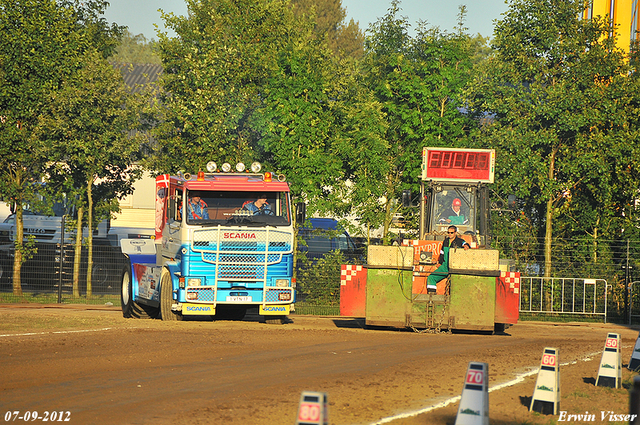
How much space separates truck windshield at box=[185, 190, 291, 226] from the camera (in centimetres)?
1617

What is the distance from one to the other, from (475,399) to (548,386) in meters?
2.10

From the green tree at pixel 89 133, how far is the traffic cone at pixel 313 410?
19377mm

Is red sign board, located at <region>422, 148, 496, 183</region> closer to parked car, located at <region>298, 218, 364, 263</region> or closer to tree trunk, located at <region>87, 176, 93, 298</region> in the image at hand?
parked car, located at <region>298, 218, 364, 263</region>

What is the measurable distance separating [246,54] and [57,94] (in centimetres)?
584

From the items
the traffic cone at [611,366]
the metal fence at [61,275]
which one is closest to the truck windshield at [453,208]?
the traffic cone at [611,366]

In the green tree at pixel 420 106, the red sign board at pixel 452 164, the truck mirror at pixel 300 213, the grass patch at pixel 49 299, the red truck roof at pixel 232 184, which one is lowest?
the grass patch at pixel 49 299

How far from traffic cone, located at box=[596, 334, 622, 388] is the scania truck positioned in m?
7.62

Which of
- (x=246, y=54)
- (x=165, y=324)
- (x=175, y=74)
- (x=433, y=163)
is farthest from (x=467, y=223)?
(x=175, y=74)

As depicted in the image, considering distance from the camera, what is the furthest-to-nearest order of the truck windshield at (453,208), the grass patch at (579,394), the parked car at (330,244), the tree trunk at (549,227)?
1. the parked car at (330,244)
2. the tree trunk at (549,227)
3. the truck windshield at (453,208)
4. the grass patch at (579,394)

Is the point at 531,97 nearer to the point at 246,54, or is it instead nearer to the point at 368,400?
the point at 246,54

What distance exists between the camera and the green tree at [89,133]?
2289 centimetres

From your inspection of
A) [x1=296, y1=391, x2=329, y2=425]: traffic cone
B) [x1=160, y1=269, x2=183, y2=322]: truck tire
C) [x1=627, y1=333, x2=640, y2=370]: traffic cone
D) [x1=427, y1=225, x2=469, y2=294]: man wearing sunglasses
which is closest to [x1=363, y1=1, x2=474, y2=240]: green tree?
[x1=427, y1=225, x2=469, y2=294]: man wearing sunglasses

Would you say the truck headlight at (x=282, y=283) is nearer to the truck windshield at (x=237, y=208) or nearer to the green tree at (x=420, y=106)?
the truck windshield at (x=237, y=208)

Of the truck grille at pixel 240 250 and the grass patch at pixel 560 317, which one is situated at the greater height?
the truck grille at pixel 240 250
